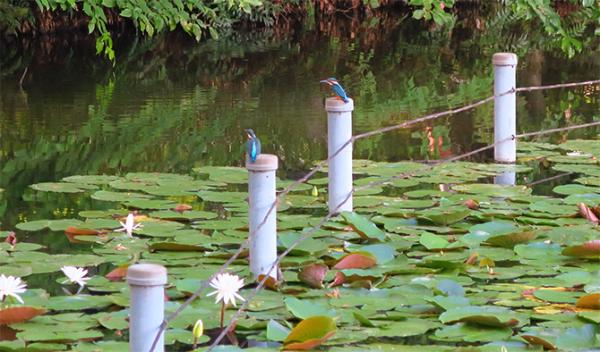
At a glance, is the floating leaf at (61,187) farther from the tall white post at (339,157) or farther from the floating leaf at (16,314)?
the floating leaf at (16,314)

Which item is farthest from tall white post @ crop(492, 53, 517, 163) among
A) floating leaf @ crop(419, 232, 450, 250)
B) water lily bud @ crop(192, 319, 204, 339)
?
water lily bud @ crop(192, 319, 204, 339)

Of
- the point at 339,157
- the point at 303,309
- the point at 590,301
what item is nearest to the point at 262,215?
the point at 303,309

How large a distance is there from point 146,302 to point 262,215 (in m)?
1.84

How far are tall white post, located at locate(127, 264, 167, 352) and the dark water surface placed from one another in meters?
3.15

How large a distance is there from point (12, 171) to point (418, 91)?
5.28 metres

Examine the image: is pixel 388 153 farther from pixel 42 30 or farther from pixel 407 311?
pixel 42 30

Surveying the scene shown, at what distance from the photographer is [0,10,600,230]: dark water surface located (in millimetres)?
8922

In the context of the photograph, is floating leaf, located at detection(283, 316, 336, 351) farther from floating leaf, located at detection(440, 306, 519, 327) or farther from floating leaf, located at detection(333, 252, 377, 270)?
floating leaf, located at detection(333, 252, 377, 270)

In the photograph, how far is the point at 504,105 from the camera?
820 centimetres

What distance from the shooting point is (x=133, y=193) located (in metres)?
7.27

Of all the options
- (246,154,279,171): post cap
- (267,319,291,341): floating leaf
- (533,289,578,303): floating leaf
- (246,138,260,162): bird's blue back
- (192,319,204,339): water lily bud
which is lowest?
(267,319,291,341): floating leaf

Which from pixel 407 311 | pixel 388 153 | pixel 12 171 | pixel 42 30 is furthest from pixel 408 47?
pixel 407 311

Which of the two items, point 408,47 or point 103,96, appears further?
point 408,47

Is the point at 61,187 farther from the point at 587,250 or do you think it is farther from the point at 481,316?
the point at 481,316
